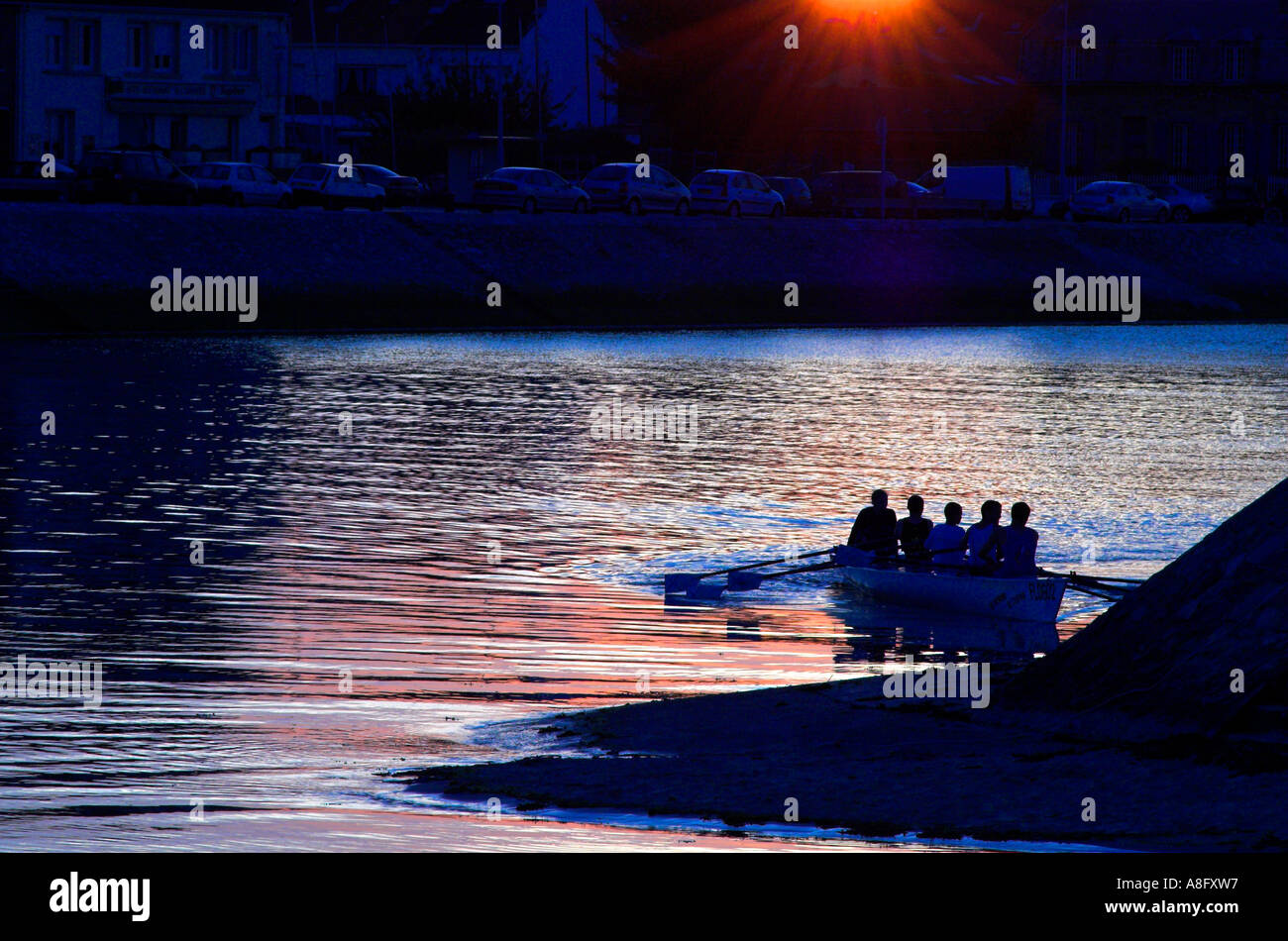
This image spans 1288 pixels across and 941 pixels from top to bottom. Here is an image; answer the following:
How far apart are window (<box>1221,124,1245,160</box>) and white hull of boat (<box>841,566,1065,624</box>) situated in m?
82.4

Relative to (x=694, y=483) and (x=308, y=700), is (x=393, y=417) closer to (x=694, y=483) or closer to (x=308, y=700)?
(x=694, y=483)

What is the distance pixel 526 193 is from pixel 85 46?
72.7 feet

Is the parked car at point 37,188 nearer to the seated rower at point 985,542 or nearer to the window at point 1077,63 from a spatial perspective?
the seated rower at point 985,542

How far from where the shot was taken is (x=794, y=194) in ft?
271

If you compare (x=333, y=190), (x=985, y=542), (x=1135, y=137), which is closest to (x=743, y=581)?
(x=985, y=542)

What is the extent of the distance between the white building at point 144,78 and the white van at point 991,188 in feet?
91.4

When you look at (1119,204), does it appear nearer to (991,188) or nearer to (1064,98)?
(991,188)

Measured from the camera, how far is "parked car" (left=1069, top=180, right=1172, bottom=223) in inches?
3263

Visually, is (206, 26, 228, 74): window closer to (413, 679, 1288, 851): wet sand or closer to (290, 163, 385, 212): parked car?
(290, 163, 385, 212): parked car

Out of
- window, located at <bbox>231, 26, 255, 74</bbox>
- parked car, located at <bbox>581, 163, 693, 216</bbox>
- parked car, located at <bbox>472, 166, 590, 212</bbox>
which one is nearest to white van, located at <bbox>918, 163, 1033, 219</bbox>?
parked car, located at <bbox>581, 163, 693, 216</bbox>

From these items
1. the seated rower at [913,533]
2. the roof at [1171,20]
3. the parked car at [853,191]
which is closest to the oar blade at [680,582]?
the seated rower at [913,533]
